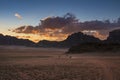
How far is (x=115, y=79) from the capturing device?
19109 mm

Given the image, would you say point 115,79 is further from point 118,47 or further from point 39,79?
point 118,47

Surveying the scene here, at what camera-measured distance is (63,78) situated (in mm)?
20375

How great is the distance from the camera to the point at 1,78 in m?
19.8

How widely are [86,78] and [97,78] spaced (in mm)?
955

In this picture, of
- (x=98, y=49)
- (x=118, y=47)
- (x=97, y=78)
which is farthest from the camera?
(x=98, y=49)

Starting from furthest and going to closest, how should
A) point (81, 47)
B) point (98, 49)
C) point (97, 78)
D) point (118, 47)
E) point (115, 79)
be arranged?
point (81, 47), point (98, 49), point (118, 47), point (97, 78), point (115, 79)

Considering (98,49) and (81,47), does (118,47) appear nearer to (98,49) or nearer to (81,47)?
(98,49)

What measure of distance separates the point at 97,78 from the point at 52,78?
12.9ft

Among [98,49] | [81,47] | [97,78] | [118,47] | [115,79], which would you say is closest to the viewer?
[115,79]

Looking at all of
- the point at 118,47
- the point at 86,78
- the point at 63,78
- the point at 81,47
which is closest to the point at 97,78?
the point at 86,78

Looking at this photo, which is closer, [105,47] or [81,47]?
[105,47]

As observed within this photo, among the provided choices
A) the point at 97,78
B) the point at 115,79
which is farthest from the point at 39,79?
the point at 115,79

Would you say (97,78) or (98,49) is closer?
(97,78)

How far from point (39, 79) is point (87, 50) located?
259ft
